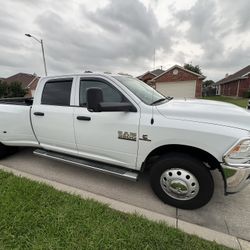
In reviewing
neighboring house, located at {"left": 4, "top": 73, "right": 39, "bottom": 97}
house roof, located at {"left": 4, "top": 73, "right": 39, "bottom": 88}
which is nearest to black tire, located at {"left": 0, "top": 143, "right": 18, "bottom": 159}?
neighboring house, located at {"left": 4, "top": 73, "right": 39, "bottom": 97}

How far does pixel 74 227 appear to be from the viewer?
2.24 meters

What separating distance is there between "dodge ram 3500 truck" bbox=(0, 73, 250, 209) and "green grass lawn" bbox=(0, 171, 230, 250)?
1.94 feet

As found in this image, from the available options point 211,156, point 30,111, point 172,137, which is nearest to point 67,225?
point 172,137

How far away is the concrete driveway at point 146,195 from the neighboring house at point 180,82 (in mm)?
21532

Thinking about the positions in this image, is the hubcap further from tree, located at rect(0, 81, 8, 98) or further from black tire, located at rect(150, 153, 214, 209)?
tree, located at rect(0, 81, 8, 98)

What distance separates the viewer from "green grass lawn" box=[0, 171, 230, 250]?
6.63 feet

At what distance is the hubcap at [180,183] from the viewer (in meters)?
2.53

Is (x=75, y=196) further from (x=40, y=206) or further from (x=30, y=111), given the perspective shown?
(x=30, y=111)

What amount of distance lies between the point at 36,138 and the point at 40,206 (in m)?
1.56

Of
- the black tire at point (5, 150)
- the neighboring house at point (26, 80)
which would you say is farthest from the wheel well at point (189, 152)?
the neighboring house at point (26, 80)

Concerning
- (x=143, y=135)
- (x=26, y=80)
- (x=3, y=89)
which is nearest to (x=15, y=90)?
(x=3, y=89)

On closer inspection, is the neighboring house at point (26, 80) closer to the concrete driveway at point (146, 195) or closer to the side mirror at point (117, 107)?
the concrete driveway at point (146, 195)

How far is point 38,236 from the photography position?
2.11m

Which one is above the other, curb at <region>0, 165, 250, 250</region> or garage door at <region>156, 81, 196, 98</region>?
garage door at <region>156, 81, 196, 98</region>
